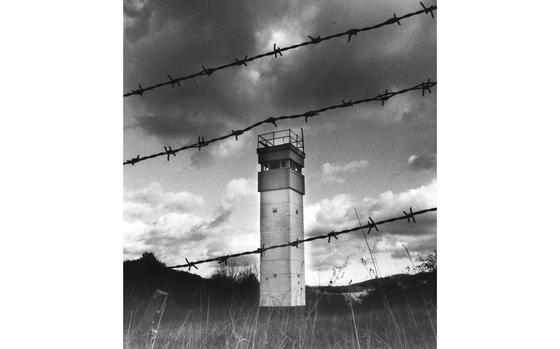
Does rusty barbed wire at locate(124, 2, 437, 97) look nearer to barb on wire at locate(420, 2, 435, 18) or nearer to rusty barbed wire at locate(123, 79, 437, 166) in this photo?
barb on wire at locate(420, 2, 435, 18)

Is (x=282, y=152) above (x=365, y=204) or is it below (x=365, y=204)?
above

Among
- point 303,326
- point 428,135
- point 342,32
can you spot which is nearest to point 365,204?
point 428,135

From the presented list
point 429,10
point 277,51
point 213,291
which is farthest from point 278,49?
point 213,291

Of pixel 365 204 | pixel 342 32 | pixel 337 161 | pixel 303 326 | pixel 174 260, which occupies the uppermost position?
pixel 342 32

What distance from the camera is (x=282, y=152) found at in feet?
8.09

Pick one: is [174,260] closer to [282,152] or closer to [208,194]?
[208,194]

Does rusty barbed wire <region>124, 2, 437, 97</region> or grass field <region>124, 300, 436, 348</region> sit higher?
rusty barbed wire <region>124, 2, 437, 97</region>

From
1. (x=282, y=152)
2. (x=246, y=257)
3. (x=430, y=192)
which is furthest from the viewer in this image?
(x=246, y=257)

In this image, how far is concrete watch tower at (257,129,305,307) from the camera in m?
2.56

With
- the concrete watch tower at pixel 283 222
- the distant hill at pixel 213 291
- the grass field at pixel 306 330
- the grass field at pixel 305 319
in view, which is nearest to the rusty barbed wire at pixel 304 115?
the concrete watch tower at pixel 283 222

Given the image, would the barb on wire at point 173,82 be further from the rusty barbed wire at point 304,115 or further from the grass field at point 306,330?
the grass field at point 306,330

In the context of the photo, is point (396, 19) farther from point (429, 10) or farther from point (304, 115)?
point (304, 115)

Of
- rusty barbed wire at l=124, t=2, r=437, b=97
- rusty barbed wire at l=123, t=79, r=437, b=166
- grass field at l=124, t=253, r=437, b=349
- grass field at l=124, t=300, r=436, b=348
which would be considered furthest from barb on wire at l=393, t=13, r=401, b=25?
grass field at l=124, t=300, r=436, b=348
